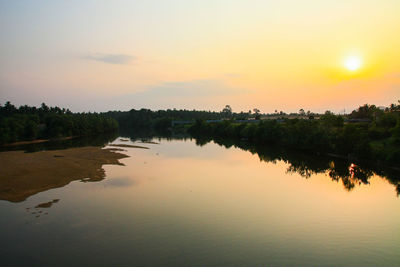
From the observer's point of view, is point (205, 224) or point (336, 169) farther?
point (336, 169)

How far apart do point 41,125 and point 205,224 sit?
317 ft

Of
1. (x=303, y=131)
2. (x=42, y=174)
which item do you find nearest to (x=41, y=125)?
(x=42, y=174)

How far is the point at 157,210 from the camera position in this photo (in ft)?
87.5

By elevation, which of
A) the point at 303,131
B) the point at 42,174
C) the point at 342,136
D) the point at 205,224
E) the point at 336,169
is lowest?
the point at 205,224

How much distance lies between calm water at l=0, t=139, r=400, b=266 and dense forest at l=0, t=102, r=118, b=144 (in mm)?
58463

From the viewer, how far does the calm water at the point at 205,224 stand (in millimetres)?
18453

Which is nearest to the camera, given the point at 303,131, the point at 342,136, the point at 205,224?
the point at 205,224

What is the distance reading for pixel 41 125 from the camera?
102 metres

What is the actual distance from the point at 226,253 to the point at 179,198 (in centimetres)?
1239

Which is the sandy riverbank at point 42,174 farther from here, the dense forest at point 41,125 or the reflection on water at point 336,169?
the dense forest at point 41,125

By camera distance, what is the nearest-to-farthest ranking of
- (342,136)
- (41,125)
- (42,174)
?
(42,174) → (342,136) → (41,125)

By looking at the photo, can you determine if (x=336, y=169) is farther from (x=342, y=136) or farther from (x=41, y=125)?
(x=41, y=125)

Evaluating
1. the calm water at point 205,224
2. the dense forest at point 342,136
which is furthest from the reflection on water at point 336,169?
the dense forest at point 342,136

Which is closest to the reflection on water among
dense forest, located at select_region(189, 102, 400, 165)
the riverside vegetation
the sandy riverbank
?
dense forest, located at select_region(189, 102, 400, 165)
